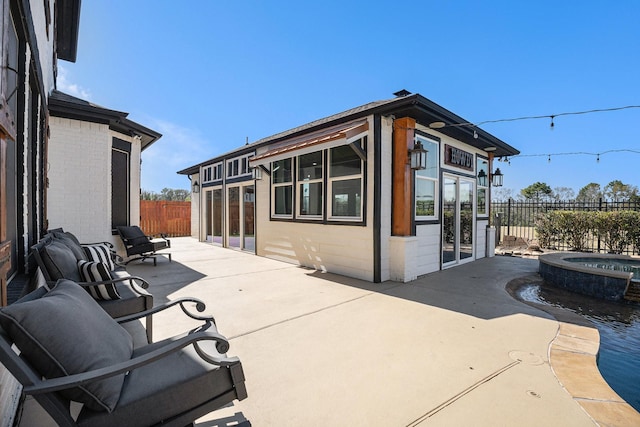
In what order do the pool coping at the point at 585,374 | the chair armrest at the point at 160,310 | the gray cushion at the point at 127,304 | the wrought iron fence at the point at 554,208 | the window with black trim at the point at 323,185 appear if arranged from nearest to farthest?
1. the pool coping at the point at 585,374
2. the chair armrest at the point at 160,310
3. the gray cushion at the point at 127,304
4. the window with black trim at the point at 323,185
5. the wrought iron fence at the point at 554,208

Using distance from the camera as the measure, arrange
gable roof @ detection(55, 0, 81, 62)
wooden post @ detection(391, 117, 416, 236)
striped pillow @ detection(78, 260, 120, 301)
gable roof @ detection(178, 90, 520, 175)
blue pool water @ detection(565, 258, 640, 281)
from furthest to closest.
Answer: blue pool water @ detection(565, 258, 640, 281) → gable roof @ detection(55, 0, 81, 62) → wooden post @ detection(391, 117, 416, 236) → gable roof @ detection(178, 90, 520, 175) → striped pillow @ detection(78, 260, 120, 301)

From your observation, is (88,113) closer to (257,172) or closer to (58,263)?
(257,172)

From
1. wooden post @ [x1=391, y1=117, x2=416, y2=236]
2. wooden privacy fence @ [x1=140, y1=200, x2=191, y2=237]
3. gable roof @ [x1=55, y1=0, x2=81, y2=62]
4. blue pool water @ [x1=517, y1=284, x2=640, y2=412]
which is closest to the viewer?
blue pool water @ [x1=517, y1=284, x2=640, y2=412]

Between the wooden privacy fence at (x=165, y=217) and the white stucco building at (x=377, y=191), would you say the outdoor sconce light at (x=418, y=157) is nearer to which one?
the white stucco building at (x=377, y=191)

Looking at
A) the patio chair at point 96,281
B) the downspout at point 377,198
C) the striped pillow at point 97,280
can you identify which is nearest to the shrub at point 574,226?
the downspout at point 377,198

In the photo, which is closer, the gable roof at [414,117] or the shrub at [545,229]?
the gable roof at [414,117]

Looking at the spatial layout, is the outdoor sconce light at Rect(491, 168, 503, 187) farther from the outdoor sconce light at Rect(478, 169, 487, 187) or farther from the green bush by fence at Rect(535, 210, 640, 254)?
the green bush by fence at Rect(535, 210, 640, 254)

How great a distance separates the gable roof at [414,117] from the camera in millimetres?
5207

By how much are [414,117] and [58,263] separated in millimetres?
5860

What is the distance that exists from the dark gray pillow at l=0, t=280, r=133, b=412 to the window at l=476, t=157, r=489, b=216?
9.18m

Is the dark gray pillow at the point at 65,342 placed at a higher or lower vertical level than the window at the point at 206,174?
lower

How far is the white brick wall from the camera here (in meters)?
5.94

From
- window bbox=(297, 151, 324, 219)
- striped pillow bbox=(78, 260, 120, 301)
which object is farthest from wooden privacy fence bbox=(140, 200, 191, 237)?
striped pillow bbox=(78, 260, 120, 301)

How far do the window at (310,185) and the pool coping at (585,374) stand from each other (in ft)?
15.6
